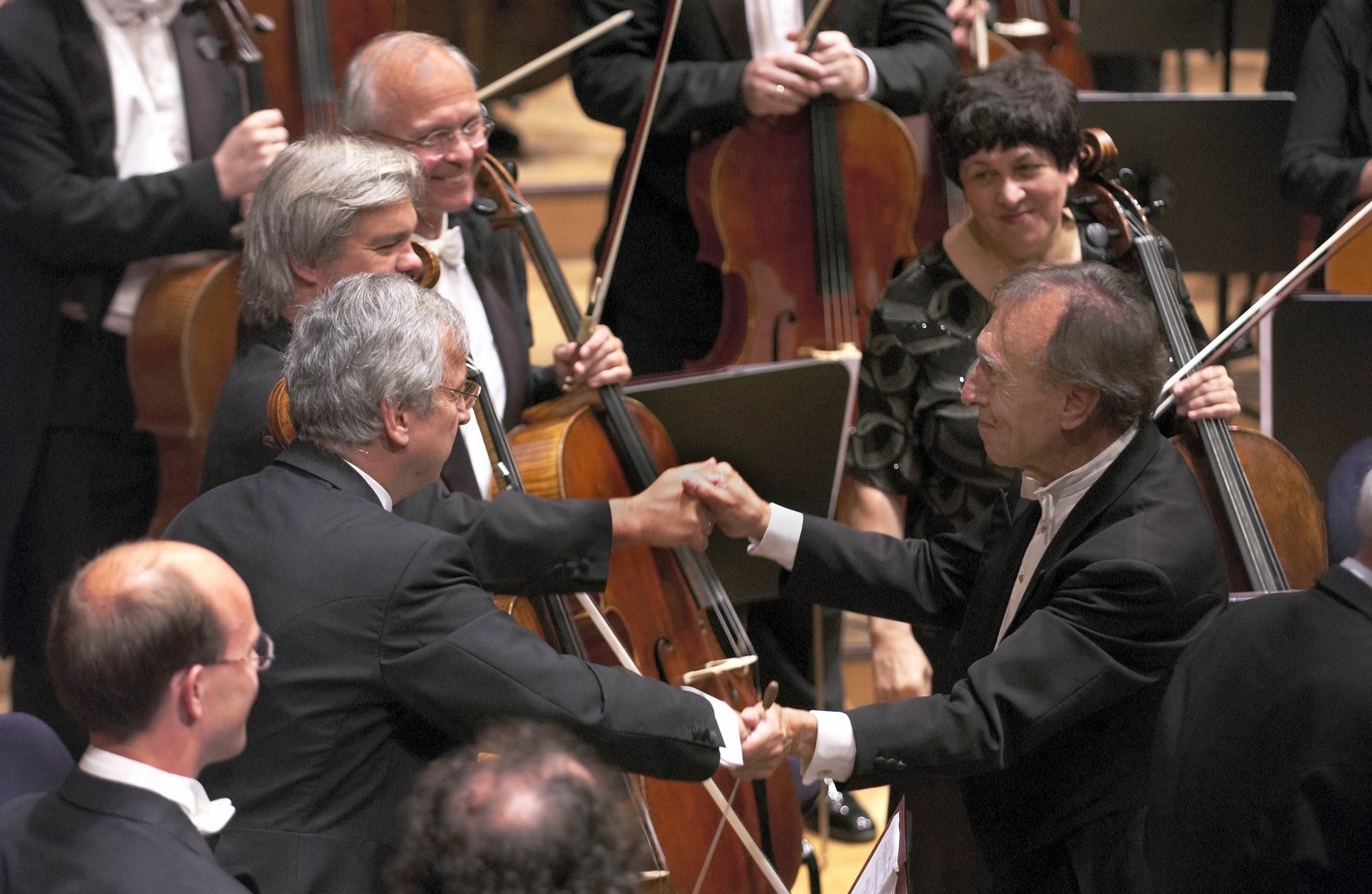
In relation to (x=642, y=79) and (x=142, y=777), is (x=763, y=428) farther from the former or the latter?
(x=142, y=777)

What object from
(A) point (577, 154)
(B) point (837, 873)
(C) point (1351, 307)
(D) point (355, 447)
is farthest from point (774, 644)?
(A) point (577, 154)

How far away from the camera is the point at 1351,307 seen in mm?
3088

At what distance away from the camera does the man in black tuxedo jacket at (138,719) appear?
1.57 metres

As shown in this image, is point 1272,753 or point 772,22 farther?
point 772,22

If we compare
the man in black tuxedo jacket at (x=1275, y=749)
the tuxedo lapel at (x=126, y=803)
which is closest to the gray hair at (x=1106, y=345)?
the man in black tuxedo jacket at (x=1275, y=749)

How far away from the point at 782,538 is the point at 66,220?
1.49m

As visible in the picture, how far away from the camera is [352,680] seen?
73.5 inches

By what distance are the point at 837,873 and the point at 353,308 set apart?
1.88 meters

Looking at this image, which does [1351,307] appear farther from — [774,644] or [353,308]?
[353,308]

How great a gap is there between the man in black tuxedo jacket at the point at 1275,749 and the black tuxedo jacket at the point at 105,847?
3.37 ft

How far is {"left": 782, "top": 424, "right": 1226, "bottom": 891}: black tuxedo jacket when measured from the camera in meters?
2.11

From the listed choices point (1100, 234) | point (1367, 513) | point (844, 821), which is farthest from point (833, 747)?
point (844, 821)

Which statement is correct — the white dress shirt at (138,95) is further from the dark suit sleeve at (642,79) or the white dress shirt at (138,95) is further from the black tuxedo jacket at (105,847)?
the black tuxedo jacket at (105,847)

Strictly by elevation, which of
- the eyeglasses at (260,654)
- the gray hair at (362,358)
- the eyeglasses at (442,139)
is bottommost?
the eyeglasses at (260,654)
